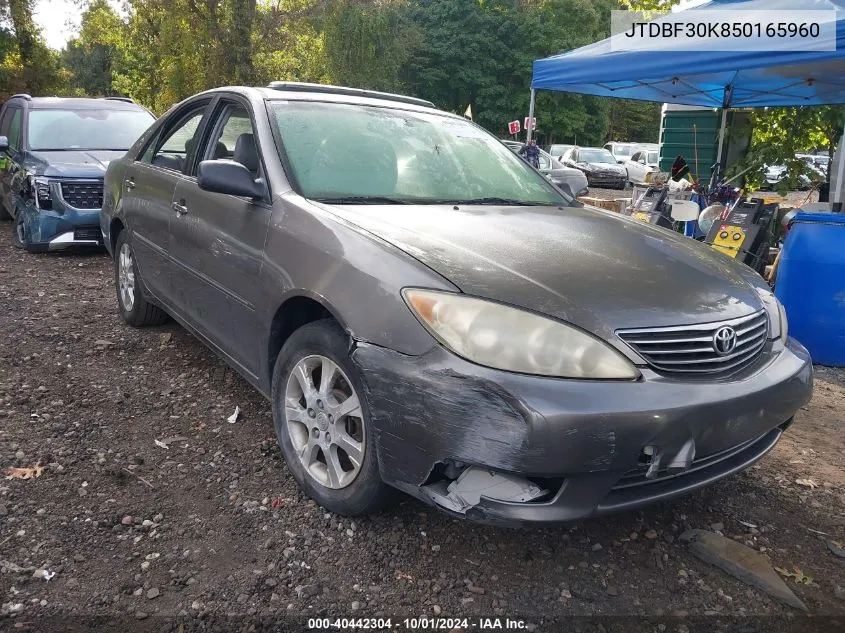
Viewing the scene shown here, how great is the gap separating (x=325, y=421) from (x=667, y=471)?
1.19 metres

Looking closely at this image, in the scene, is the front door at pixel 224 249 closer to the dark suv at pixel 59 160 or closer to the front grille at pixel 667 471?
the front grille at pixel 667 471

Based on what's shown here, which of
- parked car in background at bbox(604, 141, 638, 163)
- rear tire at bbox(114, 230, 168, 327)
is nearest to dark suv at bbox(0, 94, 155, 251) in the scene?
rear tire at bbox(114, 230, 168, 327)

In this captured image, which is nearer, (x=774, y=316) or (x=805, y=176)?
(x=774, y=316)

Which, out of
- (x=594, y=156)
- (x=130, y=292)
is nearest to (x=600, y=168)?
(x=594, y=156)

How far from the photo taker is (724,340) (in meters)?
2.23

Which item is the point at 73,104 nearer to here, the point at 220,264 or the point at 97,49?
the point at 220,264

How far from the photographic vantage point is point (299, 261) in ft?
8.31

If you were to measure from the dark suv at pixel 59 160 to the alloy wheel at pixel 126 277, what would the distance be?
220 centimetres

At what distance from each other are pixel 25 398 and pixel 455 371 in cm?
275

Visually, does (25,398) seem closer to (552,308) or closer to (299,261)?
(299,261)

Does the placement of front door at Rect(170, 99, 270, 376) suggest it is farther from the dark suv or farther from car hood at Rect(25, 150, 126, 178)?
car hood at Rect(25, 150, 126, 178)

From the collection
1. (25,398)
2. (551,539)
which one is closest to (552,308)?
(551,539)

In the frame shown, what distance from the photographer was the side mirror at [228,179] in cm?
279

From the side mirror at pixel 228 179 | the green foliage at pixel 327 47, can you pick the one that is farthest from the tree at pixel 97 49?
the side mirror at pixel 228 179
